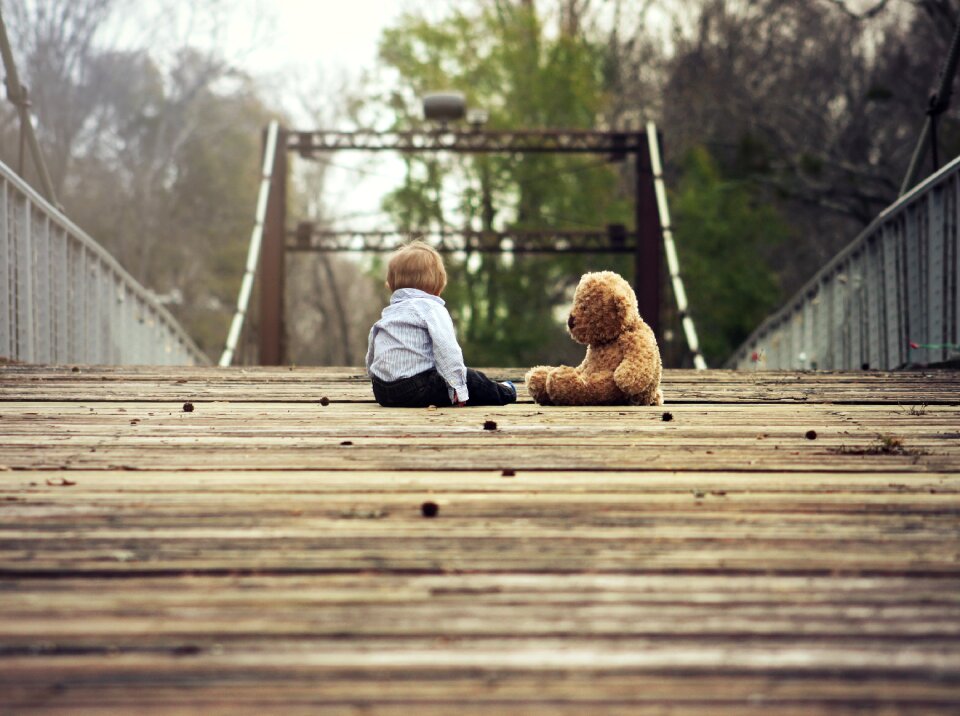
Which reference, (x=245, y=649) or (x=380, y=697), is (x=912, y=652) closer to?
(x=380, y=697)

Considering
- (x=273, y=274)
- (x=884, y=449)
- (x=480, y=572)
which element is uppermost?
(x=273, y=274)

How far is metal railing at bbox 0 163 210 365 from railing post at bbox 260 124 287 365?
16.0 ft

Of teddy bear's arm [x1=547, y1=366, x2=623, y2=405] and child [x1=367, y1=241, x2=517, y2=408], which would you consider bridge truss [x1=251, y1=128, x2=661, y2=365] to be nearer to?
child [x1=367, y1=241, x2=517, y2=408]

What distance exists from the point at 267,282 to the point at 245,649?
54.1 feet

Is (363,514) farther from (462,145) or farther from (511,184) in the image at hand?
(511,184)

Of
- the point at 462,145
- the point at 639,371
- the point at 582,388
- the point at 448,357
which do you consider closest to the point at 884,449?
the point at 639,371

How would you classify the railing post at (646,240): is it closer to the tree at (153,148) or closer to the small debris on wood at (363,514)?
the small debris on wood at (363,514)

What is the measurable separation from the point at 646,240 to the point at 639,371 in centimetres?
1370

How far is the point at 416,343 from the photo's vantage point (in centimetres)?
500

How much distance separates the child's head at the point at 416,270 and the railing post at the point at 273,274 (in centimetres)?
1269

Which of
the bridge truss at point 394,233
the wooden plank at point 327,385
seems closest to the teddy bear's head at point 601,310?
the wooden plank at point 327,385

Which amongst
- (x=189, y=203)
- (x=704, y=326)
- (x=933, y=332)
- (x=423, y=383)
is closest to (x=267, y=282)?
(x=933, y=332)

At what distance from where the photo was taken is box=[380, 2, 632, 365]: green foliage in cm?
2934

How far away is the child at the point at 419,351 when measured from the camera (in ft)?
→ 16.0
